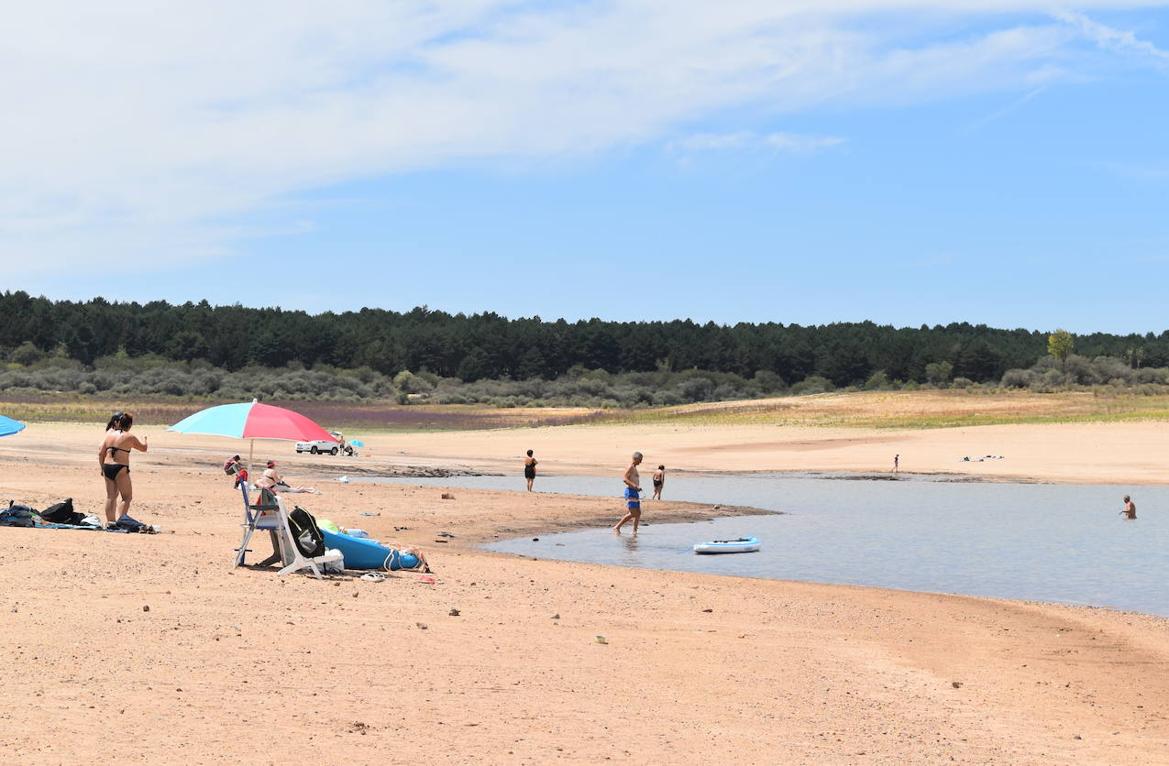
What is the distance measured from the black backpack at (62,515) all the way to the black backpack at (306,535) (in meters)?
4.56

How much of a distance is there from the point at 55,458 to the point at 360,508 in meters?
17.1

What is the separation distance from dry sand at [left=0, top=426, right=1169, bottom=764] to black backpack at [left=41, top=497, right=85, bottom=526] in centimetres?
115

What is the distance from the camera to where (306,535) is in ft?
51.5

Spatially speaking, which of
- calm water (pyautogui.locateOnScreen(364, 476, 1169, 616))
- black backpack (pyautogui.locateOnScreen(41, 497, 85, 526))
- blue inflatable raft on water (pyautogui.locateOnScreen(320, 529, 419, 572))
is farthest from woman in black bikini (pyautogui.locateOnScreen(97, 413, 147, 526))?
calm water (pyautogui.locateOnScreen(364, 476, 1169, 616))

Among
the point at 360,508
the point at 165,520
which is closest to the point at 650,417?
the point at 360,508

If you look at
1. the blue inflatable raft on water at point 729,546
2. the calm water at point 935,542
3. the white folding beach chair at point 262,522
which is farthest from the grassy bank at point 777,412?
the white folding beach chair at point 262,522

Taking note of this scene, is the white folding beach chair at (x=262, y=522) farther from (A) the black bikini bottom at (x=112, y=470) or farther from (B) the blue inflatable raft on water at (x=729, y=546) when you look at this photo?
(B) the blue inflatable raft on water at (x=729, y=546)

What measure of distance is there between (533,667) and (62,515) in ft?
33.0

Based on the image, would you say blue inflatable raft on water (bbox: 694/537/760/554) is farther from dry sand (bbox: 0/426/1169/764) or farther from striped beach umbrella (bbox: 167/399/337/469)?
striped beach umbrella (bbox: 167/399/337/469)

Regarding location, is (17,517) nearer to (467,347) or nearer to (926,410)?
(926,410)

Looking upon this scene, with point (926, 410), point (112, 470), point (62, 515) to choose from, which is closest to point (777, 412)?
point (926, 410)

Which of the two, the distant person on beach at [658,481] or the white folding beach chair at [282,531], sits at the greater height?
the white folding beach chair at [282,531]

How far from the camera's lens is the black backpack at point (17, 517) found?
18.0 metres

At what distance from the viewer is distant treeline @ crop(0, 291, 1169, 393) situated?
134 meters
